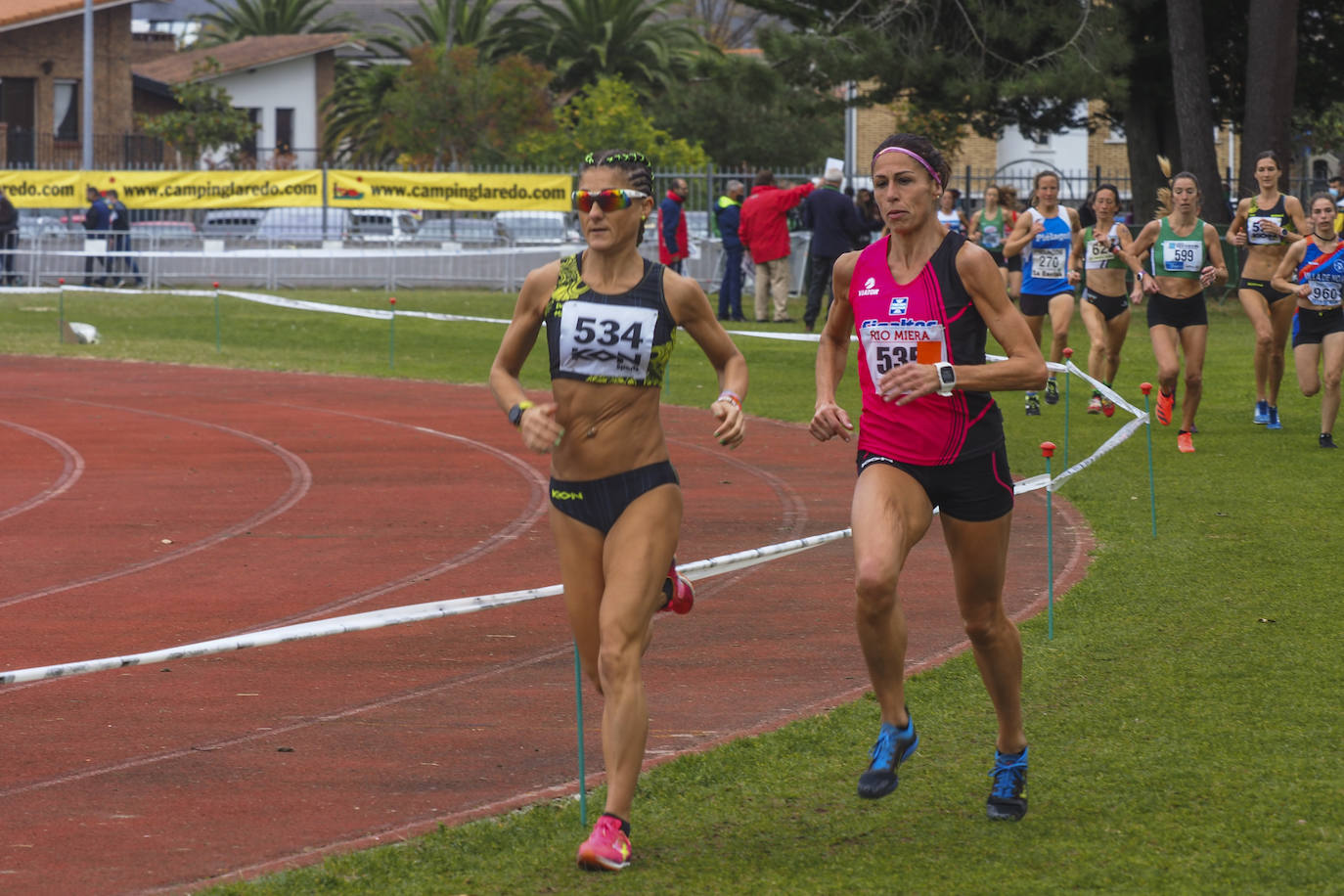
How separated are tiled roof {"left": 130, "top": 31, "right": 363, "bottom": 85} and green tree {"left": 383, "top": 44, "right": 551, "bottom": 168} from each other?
10672 millimetres

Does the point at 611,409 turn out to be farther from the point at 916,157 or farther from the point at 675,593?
the point at 916,157

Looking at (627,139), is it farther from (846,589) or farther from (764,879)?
(764,879)

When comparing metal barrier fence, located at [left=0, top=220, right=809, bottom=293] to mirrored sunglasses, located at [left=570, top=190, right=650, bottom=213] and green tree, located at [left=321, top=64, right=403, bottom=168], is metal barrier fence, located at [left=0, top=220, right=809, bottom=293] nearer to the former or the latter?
green tree, located at [left=321, top=64, right=403, bottom=168]

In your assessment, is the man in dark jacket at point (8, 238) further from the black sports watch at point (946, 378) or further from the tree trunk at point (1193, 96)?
the black sports watch at point (946, 378)

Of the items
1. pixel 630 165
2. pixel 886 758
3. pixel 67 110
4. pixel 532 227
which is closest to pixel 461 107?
pixel 67 110

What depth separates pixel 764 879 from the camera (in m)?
4.89

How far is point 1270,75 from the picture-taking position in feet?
92.8

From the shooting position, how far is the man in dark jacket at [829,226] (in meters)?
24.3

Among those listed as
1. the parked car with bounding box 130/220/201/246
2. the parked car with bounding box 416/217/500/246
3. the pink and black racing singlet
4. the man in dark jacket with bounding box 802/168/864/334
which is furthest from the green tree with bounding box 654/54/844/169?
the pink and black racing singlet

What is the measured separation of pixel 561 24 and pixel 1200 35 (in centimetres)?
3475

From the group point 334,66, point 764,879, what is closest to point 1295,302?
point 764,879

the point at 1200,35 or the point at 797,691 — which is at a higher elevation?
the point at 1200,35

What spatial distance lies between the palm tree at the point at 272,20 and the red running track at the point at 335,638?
191 feet

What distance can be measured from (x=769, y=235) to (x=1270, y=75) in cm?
890
